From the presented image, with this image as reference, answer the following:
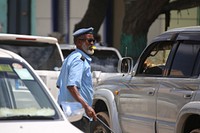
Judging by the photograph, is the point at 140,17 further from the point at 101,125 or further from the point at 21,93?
the point at 21,93

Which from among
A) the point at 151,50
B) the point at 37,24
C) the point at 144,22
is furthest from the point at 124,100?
the point at 37,24

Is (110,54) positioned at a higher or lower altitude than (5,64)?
lower

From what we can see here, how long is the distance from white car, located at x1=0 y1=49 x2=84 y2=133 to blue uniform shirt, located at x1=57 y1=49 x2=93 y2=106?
80 centimetres

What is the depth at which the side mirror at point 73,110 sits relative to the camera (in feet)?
17.9

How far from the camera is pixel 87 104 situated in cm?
633

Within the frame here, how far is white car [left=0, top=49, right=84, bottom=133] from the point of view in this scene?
4816mm

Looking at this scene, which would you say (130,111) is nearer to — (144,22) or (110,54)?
(110,54)

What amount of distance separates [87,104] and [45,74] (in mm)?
3289

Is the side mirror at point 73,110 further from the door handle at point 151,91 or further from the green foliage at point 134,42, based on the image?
the green foliage at point 134,42

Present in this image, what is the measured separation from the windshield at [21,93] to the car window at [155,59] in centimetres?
237

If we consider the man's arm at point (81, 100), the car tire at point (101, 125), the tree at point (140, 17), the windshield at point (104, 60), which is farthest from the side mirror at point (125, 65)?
the tree at point (140, 17)

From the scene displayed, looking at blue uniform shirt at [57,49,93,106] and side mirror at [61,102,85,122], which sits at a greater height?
blue uniform shirt at [57,49,93,106]

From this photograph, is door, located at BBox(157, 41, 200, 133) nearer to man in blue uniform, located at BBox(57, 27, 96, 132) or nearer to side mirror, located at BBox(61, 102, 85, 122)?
man in blue uniform, located at BBox(57, 27, 96, 132)

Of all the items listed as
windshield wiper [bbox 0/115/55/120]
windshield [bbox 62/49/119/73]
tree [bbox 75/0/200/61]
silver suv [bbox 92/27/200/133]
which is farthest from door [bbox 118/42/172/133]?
tree [bbox 75/0/200/61]
